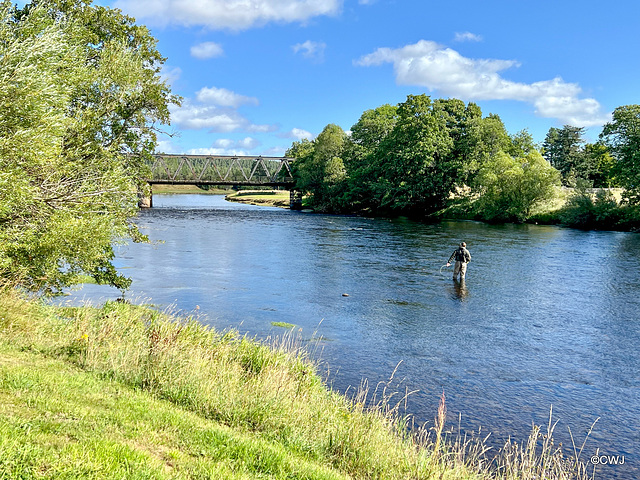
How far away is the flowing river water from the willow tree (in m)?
4.69

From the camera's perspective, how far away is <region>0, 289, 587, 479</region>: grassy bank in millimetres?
6766

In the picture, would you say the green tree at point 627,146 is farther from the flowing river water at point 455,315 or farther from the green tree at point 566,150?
the green tree at point 566,150

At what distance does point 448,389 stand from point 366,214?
79.6 metres

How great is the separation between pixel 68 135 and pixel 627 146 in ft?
227

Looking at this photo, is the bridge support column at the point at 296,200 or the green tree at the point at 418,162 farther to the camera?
the bridge support column at the point at 296,200

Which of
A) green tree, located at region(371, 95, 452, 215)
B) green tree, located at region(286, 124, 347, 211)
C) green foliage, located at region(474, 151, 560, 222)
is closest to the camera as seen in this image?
green foliage, located at region(474, 151, 560, 222)

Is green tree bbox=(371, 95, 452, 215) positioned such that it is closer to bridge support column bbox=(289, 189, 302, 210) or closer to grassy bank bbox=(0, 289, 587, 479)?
bridge support column bbox=(289, 189, 302, 210)

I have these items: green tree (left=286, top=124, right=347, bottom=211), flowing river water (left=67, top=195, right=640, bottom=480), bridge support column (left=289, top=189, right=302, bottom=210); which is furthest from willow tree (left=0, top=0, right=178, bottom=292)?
bridge support column (left=289, top=189, right=302, bottom=210)

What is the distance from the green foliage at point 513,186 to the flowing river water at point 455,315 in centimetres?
2587

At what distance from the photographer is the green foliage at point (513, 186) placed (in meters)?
73.9

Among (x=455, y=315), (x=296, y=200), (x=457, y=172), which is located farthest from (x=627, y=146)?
(x=296, y=200)

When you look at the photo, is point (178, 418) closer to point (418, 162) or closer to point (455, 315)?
point (455, 315)

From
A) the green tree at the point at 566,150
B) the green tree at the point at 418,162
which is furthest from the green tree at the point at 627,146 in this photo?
the green tree at the point at 566,150

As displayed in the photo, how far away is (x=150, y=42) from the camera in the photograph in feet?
86.5
